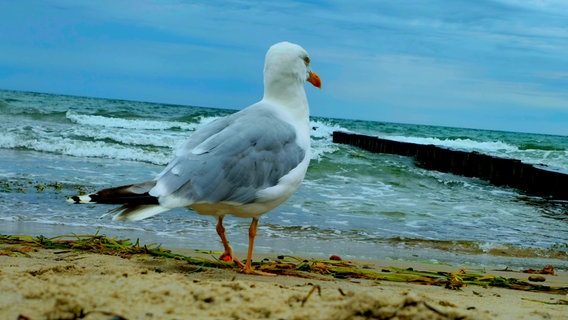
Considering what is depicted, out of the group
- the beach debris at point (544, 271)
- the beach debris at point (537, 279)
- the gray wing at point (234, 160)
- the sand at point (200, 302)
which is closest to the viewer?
the sand at point (200, 302)

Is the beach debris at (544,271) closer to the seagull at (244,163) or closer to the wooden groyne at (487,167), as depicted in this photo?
the seagull at (244,163)

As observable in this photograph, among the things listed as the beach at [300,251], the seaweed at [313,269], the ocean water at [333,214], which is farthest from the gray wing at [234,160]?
the ocean water at [333,214]

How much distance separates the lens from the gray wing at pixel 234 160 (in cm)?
401

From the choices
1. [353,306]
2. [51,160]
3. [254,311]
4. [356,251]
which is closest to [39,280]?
[254,311]

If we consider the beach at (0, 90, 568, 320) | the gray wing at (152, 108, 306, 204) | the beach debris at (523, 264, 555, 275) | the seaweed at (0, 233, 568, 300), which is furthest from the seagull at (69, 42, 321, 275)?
the beach debris at (523, 264, 555, 275)

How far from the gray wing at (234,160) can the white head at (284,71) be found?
11.7 inches

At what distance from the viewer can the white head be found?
4.71 m

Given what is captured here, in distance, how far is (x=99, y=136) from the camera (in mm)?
18922

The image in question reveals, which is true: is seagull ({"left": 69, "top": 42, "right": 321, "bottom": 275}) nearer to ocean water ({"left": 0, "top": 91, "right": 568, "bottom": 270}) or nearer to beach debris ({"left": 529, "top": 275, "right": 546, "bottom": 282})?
ocean water ({"left": 0, "top": 91, "right": 568, "bottom": 270})

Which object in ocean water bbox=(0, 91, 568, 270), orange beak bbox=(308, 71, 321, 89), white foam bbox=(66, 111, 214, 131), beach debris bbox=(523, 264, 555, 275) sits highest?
orange beak bbox=(308, 71, 321, 89)

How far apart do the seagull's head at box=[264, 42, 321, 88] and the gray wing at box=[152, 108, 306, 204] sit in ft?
1.13

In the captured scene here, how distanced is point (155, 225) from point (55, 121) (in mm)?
20653

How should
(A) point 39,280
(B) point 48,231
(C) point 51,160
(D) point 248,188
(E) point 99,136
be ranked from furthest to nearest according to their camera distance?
(E) point 99,136 → (C) point 51,160 → (B) point 48,231 → (D) point 248,188 → (A) point 39,280

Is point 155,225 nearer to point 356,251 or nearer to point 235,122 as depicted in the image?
point 356,251
